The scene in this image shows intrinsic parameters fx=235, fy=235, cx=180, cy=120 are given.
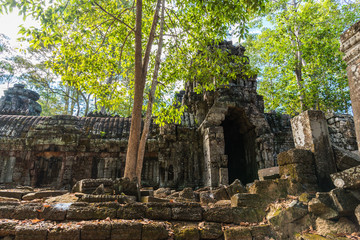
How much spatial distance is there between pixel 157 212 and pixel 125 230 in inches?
26.3

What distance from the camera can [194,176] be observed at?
9562mm

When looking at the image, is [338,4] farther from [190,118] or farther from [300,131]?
[300,131]

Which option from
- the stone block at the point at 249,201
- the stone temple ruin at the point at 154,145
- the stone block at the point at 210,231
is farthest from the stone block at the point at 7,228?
the stone temple ruin at the point at 154,145

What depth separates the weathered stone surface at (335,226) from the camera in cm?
324

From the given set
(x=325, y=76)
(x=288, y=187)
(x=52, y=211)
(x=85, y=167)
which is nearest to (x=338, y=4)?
(x=325, y=76)

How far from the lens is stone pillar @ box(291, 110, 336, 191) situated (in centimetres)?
432

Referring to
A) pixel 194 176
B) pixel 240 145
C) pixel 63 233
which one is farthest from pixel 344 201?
pixel 240 145

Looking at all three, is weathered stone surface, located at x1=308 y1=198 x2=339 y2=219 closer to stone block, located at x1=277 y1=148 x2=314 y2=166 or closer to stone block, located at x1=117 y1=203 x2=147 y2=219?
stone block, located at x1=277 y1=148 x2=314 y2=166

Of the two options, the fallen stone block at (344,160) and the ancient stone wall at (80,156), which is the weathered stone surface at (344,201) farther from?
the ancient stone wall at (80,156)

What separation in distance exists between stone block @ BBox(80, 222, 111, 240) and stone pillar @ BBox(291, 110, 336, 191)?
A: 376 centimetres

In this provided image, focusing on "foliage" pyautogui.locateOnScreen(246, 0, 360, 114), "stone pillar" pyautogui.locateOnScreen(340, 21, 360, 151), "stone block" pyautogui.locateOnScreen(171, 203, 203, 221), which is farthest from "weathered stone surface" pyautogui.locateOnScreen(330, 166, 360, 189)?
"foliage" pyautogui.locateOnScreen(246, 0, 360, 114)

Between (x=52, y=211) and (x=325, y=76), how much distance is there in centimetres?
1537

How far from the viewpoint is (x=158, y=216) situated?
368cm

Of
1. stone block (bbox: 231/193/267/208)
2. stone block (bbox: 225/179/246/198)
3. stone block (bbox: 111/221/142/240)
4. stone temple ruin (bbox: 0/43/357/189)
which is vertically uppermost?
stone temple ruin (bbox: 0/43/357/189)
